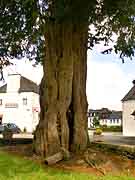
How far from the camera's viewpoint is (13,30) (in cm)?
1938

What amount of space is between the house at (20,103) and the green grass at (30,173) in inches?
2380

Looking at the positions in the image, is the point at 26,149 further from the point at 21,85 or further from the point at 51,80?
the point at 21,85

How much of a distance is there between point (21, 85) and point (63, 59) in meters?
64.2

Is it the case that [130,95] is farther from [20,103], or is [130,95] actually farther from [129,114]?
[20,103]

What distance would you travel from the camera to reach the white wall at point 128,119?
208ft

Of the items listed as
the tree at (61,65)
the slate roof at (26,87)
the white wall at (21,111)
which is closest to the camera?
the tree at (61,65)

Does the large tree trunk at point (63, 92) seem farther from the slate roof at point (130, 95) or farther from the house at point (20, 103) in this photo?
the house at point (20, 103)

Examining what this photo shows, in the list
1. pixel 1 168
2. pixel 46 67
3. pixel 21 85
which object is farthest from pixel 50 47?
pixel 21 85

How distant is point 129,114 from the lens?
213 ft

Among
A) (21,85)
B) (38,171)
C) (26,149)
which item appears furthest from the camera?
(21,85)

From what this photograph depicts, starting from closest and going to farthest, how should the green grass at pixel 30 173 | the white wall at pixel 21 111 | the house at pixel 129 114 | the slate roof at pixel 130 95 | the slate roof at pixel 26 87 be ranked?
the green grass at pixel 30 173
the house at pixel 129 114
the slate roof at pixel 130 95
the white wall at pixel 21 111
the slate roof at pixel 26 87

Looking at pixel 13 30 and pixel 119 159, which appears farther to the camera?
pixel 13 30

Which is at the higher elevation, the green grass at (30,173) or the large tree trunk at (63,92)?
A: the large tree trunk at (63,92)

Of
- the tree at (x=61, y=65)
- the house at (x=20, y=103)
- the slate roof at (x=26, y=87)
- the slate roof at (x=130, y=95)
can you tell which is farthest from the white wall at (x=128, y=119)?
the tree at (x=61, y=65)
